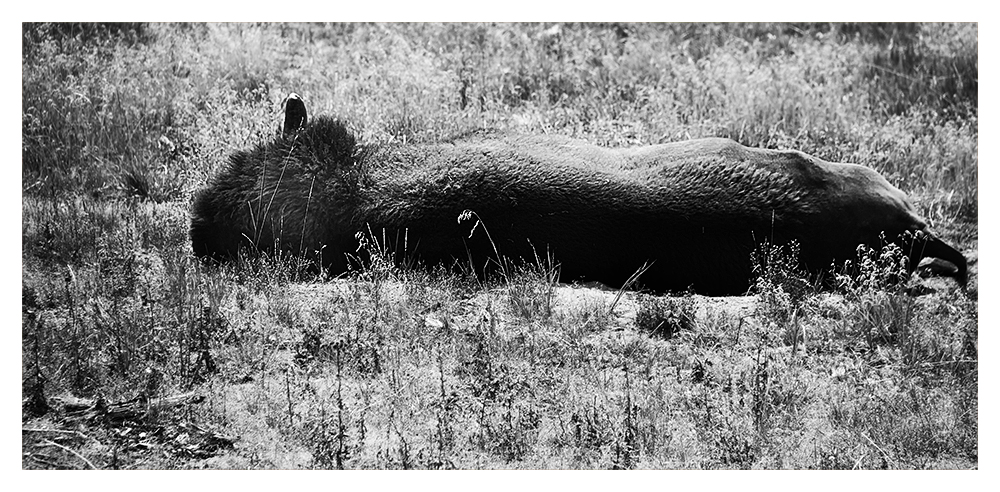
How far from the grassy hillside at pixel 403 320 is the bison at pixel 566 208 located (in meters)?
0.14

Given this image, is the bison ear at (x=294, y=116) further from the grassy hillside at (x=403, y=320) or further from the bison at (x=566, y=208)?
the grassy hillside at (x=403, y=320)

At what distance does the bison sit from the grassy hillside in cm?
14

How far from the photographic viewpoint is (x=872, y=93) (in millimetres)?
6523

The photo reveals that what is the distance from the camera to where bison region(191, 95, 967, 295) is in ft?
15.7

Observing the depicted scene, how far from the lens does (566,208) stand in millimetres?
4832

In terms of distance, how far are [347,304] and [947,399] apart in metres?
2.75

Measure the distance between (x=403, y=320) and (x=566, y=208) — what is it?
3.04 ft

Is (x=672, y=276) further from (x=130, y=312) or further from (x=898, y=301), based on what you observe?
(x=130, y=312)

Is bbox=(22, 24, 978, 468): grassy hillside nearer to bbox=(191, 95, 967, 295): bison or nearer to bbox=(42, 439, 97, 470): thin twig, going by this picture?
bbox=(42, 439, 97, 470): thin twig

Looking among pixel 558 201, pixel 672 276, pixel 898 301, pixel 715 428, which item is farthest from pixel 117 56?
pixel 898 301

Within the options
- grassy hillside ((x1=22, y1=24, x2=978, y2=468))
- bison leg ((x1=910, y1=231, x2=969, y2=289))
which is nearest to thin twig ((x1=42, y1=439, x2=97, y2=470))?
grassy hillside ((x1=22, y1=24, x2=978, y2=468))

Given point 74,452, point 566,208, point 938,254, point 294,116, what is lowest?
point 74,452

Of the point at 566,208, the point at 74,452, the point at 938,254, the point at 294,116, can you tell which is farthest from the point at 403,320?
the point at 938,254

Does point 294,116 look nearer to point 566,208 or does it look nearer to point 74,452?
point 566,208
